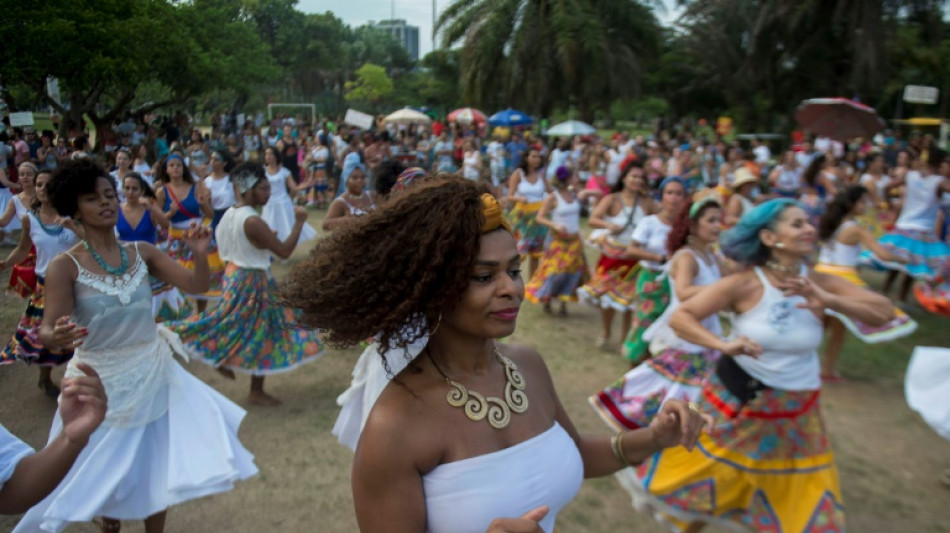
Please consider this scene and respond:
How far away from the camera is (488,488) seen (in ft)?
5.83

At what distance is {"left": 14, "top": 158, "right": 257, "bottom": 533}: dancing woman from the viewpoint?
10.7ft

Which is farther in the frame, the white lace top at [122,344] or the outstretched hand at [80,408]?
the white lace top at [122,344]

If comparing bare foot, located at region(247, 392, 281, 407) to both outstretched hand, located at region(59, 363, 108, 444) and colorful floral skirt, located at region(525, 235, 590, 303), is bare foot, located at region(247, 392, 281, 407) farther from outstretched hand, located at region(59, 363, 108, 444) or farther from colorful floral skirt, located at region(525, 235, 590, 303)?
outstretched hand, located at region(59, 363, 108, 444)

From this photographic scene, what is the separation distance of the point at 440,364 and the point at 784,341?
6.71 ft

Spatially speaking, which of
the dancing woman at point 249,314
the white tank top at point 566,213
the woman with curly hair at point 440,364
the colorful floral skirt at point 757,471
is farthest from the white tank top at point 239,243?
the woman with curly hair at point 440,364

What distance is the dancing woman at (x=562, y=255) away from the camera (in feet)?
26.3

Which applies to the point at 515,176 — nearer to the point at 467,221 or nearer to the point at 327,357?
the point at 327,357

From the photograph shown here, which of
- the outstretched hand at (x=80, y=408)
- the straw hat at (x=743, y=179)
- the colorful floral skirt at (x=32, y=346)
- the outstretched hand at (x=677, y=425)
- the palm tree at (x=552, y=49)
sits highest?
the palm tree at (x=552, y=49)

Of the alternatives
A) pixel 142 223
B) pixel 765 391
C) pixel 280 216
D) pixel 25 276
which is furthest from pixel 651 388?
pixel 280 216

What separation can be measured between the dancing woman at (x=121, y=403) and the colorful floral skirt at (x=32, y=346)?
88.5 inches

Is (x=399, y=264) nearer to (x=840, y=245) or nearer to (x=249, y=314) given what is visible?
(x=249, y=314)

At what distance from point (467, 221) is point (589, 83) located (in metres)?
22.9

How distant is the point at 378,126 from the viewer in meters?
26.5

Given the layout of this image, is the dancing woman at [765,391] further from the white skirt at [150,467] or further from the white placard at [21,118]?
the white placard at [21,118]
